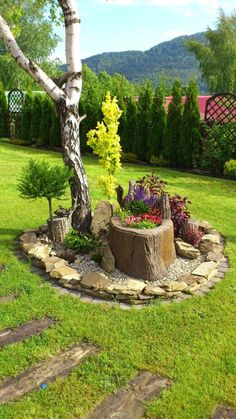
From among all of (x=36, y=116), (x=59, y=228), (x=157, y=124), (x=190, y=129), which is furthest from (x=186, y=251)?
(x=36, y=116)

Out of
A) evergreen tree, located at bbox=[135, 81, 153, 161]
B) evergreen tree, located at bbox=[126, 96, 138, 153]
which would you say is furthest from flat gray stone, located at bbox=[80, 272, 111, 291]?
evergreen tree, located at bbox=[126, 96, 138, 153]

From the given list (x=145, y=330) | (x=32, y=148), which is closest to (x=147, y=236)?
(x=145, y=330)

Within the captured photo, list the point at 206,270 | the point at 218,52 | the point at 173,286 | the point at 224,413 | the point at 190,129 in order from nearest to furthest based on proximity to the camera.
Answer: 1. the point at 224,413
2. the point at 173,286
3. the point at 206,270
4. the point at 190,129
5. the point at 218,52

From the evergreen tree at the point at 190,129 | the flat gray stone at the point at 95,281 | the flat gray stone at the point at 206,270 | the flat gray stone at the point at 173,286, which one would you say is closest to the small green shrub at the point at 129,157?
the evergreen tree at the point at 190,129

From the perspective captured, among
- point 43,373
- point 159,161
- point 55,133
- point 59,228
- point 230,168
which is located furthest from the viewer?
point 55,133

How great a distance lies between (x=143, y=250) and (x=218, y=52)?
152 ft

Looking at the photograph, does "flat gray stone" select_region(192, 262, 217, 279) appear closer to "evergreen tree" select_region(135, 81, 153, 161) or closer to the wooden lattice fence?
"evergreen tree" select_region(135, 81, 153, 161)

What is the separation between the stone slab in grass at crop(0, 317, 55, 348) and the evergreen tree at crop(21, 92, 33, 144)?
14.1 m

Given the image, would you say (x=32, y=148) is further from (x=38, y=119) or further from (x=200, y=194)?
(x=200, y=194)

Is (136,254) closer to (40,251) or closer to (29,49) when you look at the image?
(40,251)

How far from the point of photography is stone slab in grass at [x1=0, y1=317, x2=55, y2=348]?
4352 mm

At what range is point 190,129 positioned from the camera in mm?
13305

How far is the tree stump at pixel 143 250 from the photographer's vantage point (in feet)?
18.1

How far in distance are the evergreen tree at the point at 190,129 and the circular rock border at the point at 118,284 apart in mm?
7220
